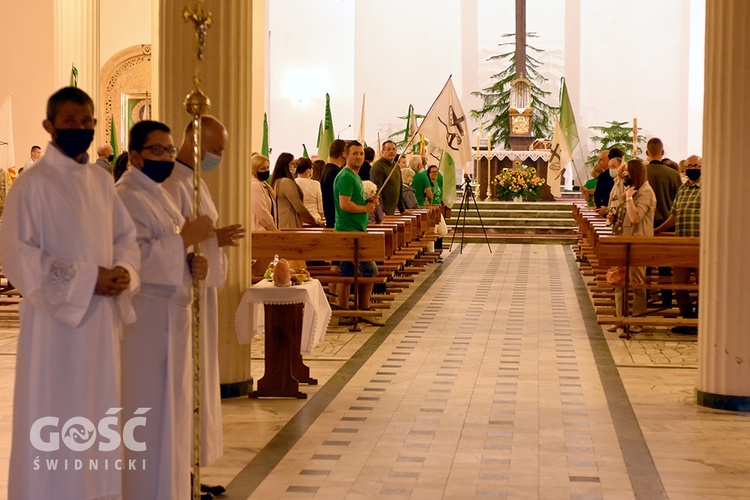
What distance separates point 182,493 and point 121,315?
799 mm

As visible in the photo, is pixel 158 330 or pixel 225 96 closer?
pixel 158 330

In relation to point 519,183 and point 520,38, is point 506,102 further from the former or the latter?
point 519,183

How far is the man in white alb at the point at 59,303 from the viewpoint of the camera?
397 centimetres

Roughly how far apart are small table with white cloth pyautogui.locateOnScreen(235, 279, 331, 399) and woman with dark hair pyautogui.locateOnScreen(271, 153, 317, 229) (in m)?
4.22

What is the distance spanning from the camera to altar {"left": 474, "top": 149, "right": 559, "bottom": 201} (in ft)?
81.8

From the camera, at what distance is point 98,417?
4105 mm

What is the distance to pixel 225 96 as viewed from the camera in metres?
7.16

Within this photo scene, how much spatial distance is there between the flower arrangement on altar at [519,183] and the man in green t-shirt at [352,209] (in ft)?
43.6

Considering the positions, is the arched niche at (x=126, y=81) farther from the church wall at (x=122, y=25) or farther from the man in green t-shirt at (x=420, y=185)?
the man in green t-shirt at (x=420, y=185)

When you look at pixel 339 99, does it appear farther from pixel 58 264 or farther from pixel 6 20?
pixel 58 264

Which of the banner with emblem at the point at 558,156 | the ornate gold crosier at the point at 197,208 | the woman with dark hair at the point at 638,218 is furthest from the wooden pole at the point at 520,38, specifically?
the ornate gold crosier at the point at 197,208

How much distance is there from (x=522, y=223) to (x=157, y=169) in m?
18.9

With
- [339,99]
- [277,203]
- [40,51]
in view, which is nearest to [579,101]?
[339,99]

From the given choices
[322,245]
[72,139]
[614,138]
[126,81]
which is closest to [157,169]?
[72,139]
